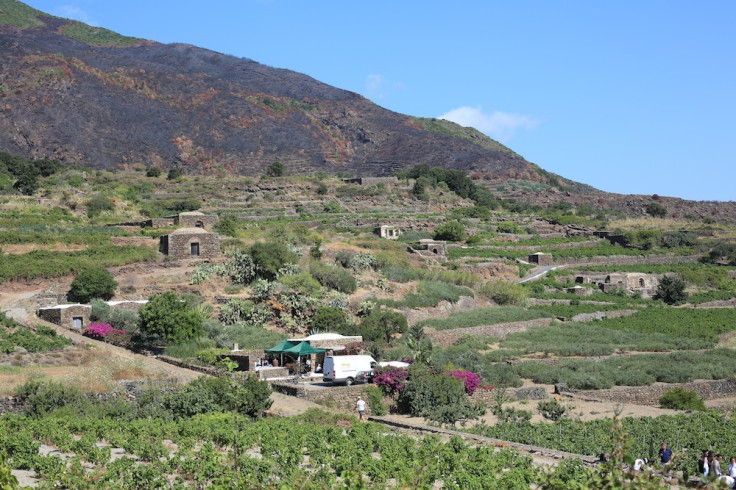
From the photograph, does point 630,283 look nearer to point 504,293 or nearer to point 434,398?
point 504,293

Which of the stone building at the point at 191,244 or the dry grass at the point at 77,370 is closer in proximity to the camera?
the dry grass at the point at 77,370

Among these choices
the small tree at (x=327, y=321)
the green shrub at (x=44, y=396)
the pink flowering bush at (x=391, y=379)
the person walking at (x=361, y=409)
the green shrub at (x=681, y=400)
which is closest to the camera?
the green shrub at (x=44, y=396)

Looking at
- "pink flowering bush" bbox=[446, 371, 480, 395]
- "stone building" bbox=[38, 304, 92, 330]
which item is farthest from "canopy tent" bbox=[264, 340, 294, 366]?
"stone building" bbox=[38, 304, 92, 330]

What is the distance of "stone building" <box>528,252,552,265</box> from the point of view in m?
59.7

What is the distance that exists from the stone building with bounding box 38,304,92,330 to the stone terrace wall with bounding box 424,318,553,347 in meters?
13.9

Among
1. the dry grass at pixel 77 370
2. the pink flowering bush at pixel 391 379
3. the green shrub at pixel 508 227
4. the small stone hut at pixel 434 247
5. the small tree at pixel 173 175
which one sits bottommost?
the pink flowering bush at pixel 391 379

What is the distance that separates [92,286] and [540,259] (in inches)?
1317

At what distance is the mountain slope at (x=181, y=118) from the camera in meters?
98.9

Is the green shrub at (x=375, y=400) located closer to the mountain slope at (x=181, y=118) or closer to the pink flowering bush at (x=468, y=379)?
the pink flowering bush at (x=468, y=379)

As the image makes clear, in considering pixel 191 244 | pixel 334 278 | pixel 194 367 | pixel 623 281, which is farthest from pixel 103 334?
pixel 623 281

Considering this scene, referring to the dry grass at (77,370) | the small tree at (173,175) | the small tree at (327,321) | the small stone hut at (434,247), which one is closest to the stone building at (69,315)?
the dry grass at (77,370)

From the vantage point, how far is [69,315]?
31859 millimetres

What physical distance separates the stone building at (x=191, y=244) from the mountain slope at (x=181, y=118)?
5598 cm

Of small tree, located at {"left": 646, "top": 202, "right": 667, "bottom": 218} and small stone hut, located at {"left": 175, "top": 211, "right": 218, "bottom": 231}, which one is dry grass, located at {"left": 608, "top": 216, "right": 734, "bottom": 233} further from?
small stone hut, located at {"left": 175, "top": 211, "right": 218, "bottom": 231}
